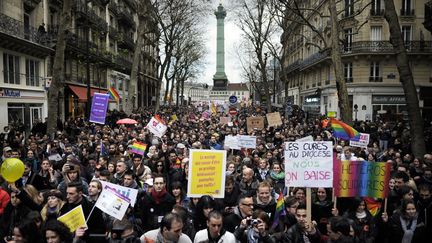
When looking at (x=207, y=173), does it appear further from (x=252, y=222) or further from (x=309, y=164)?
(x=252, y=222)

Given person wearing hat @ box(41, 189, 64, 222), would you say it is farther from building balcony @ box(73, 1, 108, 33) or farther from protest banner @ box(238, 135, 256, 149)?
building balcony @ box(73, 1, 108, 33)

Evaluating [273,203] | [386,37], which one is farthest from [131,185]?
[386,37]

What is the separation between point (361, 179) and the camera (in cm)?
612

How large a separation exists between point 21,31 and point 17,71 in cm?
227

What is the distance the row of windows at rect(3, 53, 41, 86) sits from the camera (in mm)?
21078

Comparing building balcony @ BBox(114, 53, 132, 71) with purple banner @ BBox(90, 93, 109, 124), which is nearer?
purple banner @ BBox(90, 93, 109, 124)

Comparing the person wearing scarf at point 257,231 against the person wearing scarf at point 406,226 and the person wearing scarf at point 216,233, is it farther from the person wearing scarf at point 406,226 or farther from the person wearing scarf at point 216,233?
the person wearing scarf at point 406,226

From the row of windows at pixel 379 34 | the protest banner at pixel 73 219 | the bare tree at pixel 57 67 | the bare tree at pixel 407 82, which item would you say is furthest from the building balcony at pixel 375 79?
the protest banner at pixel 73 219

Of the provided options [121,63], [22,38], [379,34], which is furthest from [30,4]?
[379,34]

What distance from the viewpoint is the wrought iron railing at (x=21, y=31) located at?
795 inches

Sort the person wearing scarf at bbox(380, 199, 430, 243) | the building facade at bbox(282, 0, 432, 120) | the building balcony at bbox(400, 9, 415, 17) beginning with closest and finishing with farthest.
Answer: the person wearing scarf at bbox(380, 199, 430, 243) < the building facade at bbox(282, 0, 432, 120) < the building balcony at bbox(400, 9, 415, 17)

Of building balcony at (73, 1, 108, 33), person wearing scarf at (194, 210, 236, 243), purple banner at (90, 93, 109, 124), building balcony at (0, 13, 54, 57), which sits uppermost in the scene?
building balcony at (73, 1, 108, 33)

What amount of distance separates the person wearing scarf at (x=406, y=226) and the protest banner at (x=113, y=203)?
3.68 metres

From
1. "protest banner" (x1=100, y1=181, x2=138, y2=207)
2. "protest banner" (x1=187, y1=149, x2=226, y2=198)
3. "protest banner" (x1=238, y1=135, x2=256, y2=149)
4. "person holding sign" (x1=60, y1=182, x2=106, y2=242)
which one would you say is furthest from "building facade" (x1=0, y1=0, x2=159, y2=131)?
"protest banner" (x1=100, y1=181, x2=138, y2=207)
